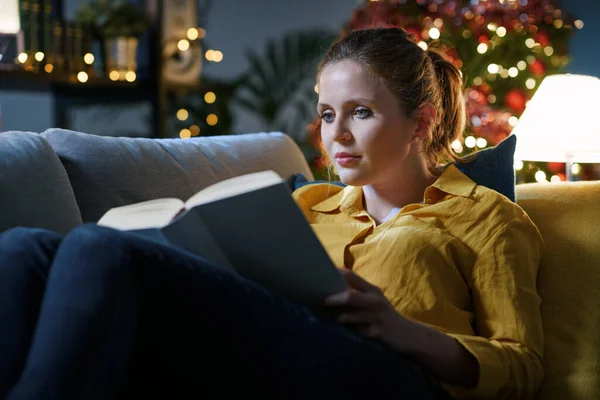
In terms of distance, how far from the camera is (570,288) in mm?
1342

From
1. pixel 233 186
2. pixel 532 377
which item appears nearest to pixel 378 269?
pixel 532 377

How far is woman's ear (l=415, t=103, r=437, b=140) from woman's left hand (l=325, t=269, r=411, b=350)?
504 mm

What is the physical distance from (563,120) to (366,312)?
4.58 ft

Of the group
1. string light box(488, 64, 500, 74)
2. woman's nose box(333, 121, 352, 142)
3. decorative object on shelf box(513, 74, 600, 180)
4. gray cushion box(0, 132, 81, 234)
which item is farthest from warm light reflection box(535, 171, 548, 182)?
gray cushion box(0, 132, 81, 234)

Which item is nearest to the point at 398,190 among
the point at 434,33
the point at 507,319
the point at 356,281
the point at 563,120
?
the point at 507,319

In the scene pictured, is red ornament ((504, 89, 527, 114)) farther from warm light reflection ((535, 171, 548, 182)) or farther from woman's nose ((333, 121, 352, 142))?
woman's nose ((333, 121, 352, 142))

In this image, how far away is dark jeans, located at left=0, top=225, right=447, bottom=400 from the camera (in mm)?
828

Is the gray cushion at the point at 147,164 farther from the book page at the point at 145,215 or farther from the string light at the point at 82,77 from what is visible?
the string light at the point at 82,77

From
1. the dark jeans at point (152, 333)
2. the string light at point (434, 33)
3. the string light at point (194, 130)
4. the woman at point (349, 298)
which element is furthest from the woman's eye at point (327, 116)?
the string light at point (194, 130)

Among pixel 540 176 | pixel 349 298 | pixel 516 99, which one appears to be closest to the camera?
pixel 349 298

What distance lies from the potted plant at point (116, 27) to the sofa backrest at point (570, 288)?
259 centimetres

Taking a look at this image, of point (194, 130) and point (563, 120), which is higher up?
point (563, 120)

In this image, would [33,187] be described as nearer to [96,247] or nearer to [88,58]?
[96,247]

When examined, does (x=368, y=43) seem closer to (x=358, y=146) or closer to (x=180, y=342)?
(x=358, y=146)
